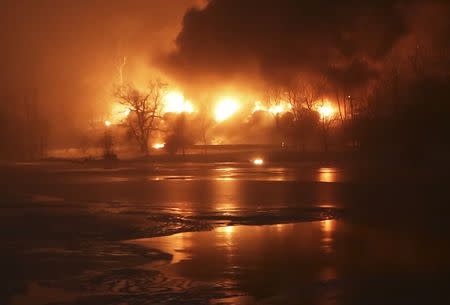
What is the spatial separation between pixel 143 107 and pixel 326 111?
2181 cm

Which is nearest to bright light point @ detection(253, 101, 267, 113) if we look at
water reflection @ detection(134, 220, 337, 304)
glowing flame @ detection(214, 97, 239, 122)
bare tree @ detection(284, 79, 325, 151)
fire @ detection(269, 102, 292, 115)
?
fire @ detection(269, 102, 292, 115)

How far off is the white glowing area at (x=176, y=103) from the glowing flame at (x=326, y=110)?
18149mm

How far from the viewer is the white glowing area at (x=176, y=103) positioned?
297 ft

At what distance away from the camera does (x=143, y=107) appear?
8675 cm

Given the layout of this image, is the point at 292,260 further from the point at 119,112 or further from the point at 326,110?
the point at 119,112

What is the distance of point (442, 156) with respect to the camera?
1996 inches

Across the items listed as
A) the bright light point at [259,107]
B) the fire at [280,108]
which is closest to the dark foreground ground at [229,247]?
the fire at [280,108]

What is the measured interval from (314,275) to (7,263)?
6.28 m

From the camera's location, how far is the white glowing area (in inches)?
3568

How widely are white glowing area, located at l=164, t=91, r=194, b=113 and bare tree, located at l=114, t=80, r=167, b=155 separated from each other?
4.47 feet

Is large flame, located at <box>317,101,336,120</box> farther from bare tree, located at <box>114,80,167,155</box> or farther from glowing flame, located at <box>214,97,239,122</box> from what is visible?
bare tree, located at <box>114,80,167,155</box>

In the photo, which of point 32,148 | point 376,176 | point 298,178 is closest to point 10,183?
point 298,178

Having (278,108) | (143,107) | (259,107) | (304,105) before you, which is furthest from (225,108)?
(304,105)

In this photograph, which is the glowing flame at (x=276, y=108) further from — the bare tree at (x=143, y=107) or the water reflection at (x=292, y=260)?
the water reflection at (x=292, y=260)
